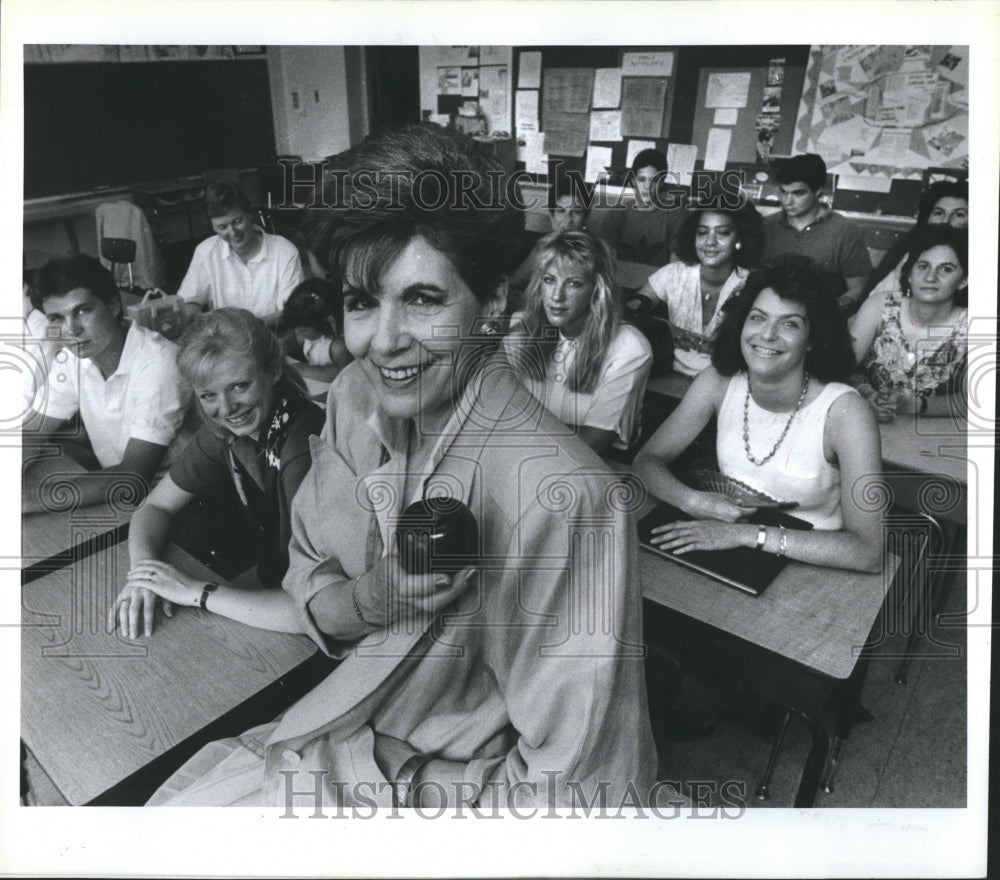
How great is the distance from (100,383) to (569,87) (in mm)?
973

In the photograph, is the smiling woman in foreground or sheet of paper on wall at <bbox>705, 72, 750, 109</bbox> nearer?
the smiling woman in foreground

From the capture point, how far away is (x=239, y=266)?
1.39 m

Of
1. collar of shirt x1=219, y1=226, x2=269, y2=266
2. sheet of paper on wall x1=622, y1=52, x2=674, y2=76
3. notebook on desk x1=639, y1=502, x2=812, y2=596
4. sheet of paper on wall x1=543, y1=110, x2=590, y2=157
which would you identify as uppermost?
sheet of paper on wall x1=622, y1=52, x2=674, y2=76

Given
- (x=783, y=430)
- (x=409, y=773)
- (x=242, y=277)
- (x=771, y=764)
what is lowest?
(x=771, y=764)

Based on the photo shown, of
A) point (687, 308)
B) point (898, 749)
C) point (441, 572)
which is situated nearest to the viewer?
point (441, 572)

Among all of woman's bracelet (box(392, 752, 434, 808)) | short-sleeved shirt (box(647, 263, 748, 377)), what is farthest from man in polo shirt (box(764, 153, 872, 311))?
woman's bracelet (box(392, 752, 434, 808))

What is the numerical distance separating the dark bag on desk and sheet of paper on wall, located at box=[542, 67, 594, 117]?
37 centimetres

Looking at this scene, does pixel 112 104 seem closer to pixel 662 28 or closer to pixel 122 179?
pixel 122 179

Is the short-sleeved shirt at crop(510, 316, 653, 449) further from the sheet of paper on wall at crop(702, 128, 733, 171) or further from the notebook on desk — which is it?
the sheet of paper on wall at crop(702, 128, 733, 171)

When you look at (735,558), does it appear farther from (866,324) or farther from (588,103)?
(588,103)

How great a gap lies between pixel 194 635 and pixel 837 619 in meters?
1.13

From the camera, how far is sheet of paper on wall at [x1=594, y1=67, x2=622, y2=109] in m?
1.39

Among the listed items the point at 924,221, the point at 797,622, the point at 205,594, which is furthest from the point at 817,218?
the point at 205,594

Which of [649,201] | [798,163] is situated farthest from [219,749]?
[798,163]
